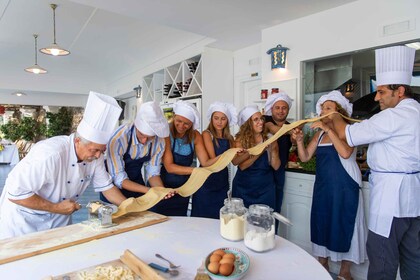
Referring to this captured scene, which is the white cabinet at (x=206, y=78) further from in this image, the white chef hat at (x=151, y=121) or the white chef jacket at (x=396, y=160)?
the white chef jacket at (x=396, y=160)

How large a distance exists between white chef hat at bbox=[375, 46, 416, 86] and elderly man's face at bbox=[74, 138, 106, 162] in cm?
161

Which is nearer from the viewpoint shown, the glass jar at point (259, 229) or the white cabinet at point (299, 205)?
the glass jar at point (259, 229)

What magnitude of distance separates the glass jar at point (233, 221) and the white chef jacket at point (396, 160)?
2.98 feet

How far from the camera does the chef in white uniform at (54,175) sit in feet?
4.38

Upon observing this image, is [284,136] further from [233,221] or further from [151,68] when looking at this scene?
[151,68]

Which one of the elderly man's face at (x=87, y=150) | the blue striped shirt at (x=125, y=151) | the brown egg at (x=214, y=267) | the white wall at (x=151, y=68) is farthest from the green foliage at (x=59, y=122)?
the brown egg at (x=214, y=267)

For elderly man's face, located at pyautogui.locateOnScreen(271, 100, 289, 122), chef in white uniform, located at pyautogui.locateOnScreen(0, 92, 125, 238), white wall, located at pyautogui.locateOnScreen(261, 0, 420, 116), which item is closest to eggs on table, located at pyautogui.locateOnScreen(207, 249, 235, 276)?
chef in white uniform, located at pyautogui.locateOnScreen(0, 92, 125, 238)

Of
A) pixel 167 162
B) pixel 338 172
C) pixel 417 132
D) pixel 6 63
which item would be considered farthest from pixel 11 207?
pixel 6 63

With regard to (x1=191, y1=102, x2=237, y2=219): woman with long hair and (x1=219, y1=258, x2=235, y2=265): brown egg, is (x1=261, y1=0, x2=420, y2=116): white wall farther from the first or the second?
(x1=219, y1=258, x2=235, y2=265): brown egg

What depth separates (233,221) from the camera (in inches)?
46.6

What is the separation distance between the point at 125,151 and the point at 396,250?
170 centimetres

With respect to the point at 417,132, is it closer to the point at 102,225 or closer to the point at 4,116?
the point at 102,225

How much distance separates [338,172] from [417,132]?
62 centimetres

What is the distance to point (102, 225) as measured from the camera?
1.32 metres
